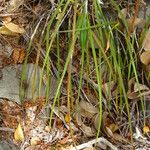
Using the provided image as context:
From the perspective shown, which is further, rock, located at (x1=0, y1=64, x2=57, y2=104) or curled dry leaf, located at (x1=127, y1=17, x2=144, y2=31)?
rock, located at (x1=0, y1=64, x2=57, y2=104)

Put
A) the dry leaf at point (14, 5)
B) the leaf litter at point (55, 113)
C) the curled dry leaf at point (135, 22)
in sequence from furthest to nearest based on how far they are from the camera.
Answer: the dry leaf at point (14, 5) → the leaf litter at point (55, 113) → the curled dry leaf at point (135, 22)

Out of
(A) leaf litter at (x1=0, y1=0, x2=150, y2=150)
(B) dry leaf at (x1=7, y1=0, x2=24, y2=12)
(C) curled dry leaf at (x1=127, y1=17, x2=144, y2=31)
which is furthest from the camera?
(B) dry leaf at (x1=7, y1=0, x2=24, y2=12)

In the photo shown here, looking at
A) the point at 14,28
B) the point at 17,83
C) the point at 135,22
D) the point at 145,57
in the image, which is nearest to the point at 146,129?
the point at 145,57

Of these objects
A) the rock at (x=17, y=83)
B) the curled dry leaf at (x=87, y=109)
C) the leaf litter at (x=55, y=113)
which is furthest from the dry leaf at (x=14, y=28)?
the curled dry leaf at (x=87, y=109)

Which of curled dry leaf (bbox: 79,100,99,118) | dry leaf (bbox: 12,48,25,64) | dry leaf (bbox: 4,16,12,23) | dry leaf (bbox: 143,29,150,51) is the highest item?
dry leaf (bbox: 4,16,12,23)

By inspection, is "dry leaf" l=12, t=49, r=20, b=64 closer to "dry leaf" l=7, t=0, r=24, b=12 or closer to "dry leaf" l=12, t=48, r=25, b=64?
"dry leaf" l=12, t=48, r=25, b=64

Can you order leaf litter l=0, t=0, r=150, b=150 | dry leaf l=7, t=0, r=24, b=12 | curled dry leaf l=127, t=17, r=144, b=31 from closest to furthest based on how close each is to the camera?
curled dry leaf l=127, t=17, r=144, b=31 < leaf litter l=0, t=0, r=150, b=150 < dry leaf l=7, t=0, r=24, b=12

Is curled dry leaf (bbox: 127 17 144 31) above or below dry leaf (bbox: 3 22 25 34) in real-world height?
above

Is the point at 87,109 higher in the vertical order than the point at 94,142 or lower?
higher

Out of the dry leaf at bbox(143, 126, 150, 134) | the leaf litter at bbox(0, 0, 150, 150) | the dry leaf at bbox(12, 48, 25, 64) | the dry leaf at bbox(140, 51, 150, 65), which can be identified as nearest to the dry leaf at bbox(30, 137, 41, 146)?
the leaf litter at bbox(0, 0, 150, 150)

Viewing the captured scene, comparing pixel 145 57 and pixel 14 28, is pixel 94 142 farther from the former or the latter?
pixel 14 28

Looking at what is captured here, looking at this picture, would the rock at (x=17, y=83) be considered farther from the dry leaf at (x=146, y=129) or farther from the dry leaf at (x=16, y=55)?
the dry leaf at (x=146, y=129)
